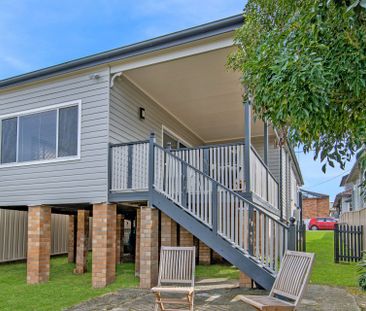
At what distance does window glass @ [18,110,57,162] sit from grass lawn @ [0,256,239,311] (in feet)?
9.83

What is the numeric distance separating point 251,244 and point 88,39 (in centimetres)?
2252

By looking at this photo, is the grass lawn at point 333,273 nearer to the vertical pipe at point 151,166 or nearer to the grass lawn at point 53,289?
the vertical pipe at point 151,166

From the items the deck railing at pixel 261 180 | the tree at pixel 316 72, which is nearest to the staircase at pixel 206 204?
the deck railing at pixel 261 180

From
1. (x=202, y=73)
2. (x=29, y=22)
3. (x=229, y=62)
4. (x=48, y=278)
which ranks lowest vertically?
(x=48, y=278)

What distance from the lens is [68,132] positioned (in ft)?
30.2

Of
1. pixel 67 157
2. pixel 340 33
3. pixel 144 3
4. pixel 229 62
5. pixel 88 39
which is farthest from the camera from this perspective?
pixel 88 39

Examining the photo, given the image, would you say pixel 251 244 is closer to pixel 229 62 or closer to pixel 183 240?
pixel 229 62

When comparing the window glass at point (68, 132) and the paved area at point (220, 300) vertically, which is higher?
the window glass at point (68, 132)

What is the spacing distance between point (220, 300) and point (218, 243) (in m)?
1.01

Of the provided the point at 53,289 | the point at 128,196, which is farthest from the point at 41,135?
the point at 53,289

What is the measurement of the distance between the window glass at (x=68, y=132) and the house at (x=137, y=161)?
2 cm

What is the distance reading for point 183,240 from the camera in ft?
35.3

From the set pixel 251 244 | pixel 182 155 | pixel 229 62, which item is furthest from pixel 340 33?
pixel 182 155

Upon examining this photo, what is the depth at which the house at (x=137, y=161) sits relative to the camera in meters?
7.20
